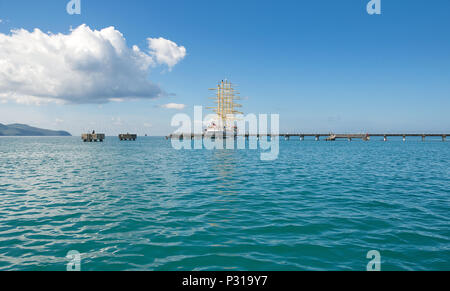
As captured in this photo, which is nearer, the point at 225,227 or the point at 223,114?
the point at 225,227

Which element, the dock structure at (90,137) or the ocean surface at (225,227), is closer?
the ocean surface at (225,227)

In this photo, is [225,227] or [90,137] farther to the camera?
[90,137]

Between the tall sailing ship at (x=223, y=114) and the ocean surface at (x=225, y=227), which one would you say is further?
the tall sailing ship at (x=223, y=114)

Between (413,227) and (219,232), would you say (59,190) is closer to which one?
(219,232)

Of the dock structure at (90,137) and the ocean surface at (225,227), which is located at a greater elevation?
the dock structure at (90,137)

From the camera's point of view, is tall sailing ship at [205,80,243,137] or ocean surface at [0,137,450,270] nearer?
ocean surface at [0,137,450,270]

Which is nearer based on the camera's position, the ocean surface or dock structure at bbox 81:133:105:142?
the ocean surface

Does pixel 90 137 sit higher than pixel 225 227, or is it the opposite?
pixel 90 137

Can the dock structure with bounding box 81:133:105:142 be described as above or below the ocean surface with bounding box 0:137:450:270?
above

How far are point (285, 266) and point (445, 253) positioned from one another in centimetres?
463

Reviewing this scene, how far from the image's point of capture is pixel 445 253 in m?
6.70
